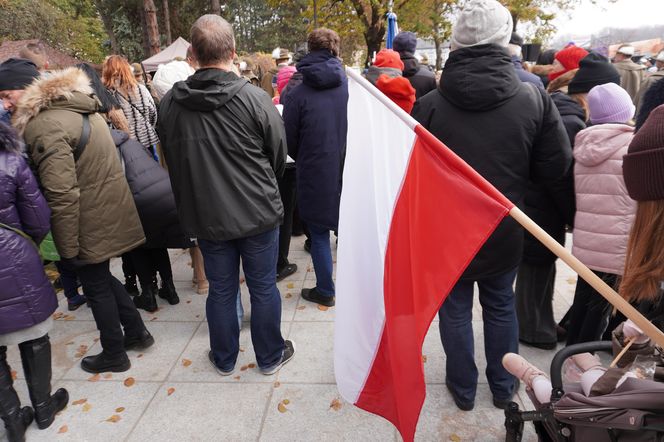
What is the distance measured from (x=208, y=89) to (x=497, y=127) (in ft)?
5.42

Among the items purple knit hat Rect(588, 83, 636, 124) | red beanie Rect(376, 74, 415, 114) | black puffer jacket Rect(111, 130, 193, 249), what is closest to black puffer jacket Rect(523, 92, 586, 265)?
purple knit hat Rect(588, 83, 636, 124)

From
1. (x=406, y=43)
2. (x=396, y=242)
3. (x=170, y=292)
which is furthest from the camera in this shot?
(x=406, y=43)

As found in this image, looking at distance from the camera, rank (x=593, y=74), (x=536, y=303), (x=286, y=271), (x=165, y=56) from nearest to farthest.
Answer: (x=593, y=74) → (x=536, y=303) → (x=286, y=271) → (x=165, y=56)

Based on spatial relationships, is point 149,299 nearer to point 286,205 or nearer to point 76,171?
A: point 286,205

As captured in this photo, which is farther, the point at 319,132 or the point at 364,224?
the point at 319,132

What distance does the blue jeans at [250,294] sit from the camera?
307 centimetres

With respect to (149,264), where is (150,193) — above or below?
above

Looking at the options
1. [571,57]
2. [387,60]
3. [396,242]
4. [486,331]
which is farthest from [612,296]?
[387,60]

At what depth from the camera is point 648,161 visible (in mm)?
1074

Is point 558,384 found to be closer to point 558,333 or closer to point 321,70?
point 558,333

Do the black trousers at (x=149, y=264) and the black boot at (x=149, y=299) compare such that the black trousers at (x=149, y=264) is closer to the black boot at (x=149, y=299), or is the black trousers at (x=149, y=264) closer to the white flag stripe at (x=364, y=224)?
the black boot at (x=149, y=299)

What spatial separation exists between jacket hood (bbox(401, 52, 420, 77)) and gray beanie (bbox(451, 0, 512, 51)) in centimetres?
372

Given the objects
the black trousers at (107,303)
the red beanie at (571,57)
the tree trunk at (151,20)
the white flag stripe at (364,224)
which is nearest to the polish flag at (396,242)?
the white flag stripe at (364,224)

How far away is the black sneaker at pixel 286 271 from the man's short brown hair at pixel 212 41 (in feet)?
8.69
